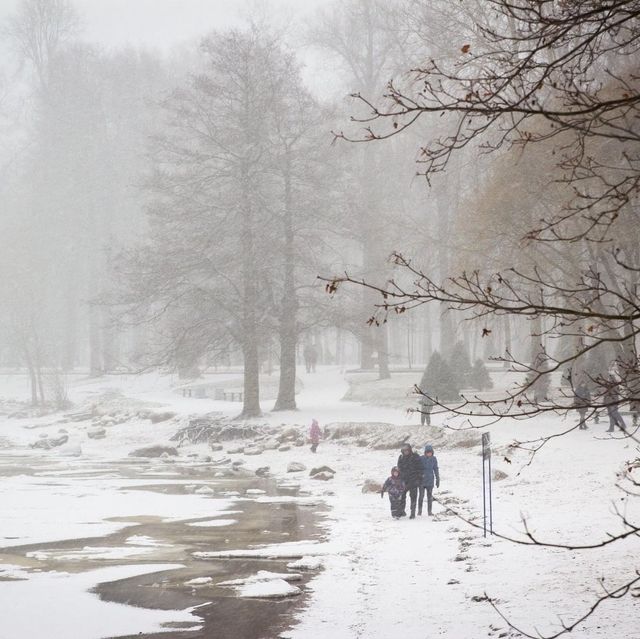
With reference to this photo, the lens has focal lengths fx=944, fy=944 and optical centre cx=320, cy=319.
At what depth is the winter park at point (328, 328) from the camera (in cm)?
916

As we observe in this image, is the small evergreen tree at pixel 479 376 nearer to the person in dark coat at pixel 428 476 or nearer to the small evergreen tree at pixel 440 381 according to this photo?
the small evergreen tree at pixel 440 381

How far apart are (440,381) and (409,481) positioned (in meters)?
12.2

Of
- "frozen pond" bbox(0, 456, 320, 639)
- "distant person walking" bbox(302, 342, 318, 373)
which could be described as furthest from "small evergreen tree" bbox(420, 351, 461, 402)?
"distant person walking" bbox(302, 342, 318, 373)

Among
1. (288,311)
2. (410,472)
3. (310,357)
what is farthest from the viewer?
(310,357)

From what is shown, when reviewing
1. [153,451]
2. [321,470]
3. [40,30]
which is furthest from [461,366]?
[40,30]

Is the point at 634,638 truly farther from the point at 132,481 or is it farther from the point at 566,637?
the point at 132,481

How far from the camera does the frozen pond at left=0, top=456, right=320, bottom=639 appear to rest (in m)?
9.55

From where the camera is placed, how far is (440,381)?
29.0m

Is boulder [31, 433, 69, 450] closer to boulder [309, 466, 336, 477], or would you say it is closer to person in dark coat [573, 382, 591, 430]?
boulder [309, 466, 336, 477]

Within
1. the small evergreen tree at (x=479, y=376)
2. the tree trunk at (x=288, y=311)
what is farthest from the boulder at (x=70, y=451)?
the small evergreen tree at (x=479, y=376)

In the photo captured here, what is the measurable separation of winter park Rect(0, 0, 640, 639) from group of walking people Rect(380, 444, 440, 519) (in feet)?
0.23

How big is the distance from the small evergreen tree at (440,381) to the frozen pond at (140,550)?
25.7ft

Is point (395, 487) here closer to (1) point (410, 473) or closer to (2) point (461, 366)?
(1) point (410, 473)

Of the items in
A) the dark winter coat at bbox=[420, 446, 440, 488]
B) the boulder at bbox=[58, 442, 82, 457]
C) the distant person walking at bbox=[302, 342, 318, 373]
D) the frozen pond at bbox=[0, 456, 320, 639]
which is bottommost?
the boulder at bbox=[58, 442, 82, 457]
